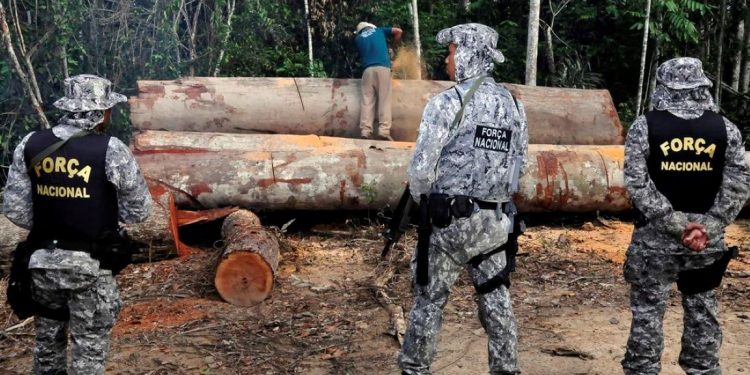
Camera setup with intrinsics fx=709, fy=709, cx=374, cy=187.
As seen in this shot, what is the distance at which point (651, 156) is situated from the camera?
4.01m

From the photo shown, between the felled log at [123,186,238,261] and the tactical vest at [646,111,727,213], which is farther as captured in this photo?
the felled log at [123,186,238,261]

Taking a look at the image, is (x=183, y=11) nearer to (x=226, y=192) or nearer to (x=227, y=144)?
(x=227, y=144)

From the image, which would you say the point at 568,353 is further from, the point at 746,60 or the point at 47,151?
the point at 746,60

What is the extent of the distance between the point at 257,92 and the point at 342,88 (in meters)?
1.20

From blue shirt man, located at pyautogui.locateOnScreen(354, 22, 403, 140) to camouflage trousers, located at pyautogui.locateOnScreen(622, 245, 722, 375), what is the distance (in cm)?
578

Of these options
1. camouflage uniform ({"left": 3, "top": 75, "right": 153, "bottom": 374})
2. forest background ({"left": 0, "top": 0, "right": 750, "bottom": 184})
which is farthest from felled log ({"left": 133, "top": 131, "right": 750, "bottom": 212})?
camouflage uniform ({"left": 3, "top": 75, "right": 153, "bottom": 374})

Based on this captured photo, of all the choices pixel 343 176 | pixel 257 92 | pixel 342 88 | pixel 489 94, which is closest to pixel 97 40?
pixel 257 92

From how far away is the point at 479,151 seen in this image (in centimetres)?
406

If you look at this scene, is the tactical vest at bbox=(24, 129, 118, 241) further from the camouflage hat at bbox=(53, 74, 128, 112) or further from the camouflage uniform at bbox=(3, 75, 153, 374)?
the camouflage hat at bbox=(53, 74, 128, 112)

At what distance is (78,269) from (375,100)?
21.0ft

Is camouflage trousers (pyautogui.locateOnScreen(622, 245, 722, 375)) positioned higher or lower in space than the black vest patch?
lower

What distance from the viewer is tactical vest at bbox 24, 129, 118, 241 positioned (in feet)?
12.6

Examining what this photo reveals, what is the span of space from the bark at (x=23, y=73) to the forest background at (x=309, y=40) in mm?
21

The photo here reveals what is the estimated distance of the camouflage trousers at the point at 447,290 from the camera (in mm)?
4105
